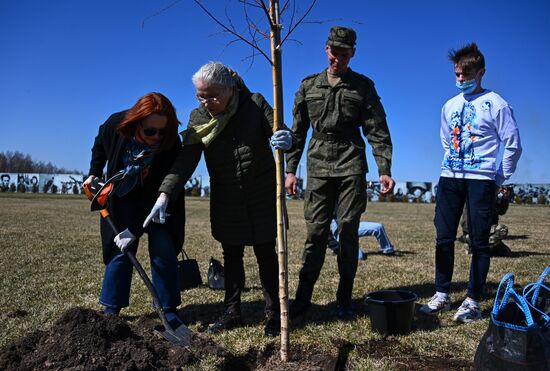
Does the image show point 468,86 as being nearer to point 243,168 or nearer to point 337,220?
point 337,220

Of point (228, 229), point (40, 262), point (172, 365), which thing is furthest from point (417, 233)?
point (172, 365)

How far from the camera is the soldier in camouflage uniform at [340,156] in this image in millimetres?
4023

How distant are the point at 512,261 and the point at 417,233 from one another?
5161 mm

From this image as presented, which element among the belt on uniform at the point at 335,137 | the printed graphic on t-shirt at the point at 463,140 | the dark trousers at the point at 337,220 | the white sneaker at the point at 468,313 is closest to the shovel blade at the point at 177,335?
the dark trousers at the point at 337,220

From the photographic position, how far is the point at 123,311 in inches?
173

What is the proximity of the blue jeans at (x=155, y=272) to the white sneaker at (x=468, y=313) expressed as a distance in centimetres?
225

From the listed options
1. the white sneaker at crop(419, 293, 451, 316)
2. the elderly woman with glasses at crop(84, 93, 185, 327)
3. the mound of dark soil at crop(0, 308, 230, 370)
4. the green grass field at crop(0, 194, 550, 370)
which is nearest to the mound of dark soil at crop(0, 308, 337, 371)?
the mound of dark soil at crop(0, 308, 230, 370)

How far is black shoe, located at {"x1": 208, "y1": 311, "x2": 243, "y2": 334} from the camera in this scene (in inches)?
149

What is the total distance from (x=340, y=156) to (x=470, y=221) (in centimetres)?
124

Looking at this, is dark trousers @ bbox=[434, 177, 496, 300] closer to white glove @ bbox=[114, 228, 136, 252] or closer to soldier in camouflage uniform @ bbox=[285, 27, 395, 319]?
soldier in camouflage uniform @ bbox=[285, 27, 395, 319]

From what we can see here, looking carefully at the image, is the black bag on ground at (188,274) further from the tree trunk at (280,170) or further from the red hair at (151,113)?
the tree trunk at (280,170)

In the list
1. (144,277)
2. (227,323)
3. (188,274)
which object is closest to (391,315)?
(227,323)

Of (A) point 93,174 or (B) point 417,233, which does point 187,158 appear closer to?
(A) point 93,174

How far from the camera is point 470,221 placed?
164 inches
